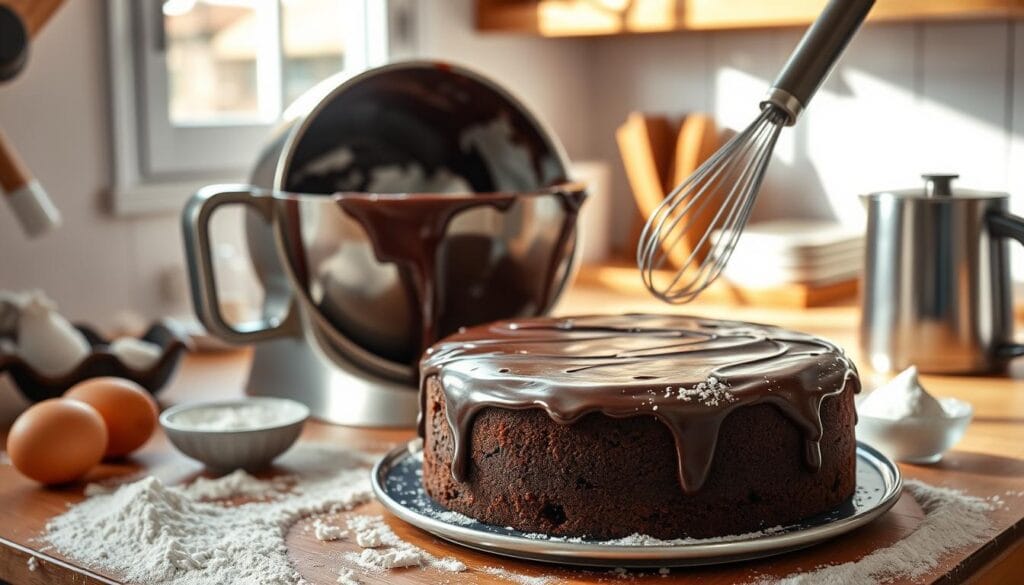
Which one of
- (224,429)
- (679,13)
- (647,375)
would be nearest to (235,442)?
(224,429)

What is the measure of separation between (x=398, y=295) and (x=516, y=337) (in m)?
0.23

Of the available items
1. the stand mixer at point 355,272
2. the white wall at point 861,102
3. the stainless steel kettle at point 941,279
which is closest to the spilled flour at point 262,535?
the stand mixer at point 355,272

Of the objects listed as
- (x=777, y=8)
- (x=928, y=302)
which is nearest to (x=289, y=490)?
(x=928, y=302)

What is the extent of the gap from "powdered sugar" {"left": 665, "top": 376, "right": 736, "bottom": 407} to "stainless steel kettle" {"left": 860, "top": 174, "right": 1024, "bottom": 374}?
56cm

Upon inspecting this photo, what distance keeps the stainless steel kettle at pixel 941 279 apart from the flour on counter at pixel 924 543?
14.9 inches

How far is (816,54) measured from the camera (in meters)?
0.78

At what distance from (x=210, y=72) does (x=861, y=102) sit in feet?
3.17

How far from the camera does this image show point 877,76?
69.5 inches

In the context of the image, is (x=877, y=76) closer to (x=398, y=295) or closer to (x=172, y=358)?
(x=398, y=295)

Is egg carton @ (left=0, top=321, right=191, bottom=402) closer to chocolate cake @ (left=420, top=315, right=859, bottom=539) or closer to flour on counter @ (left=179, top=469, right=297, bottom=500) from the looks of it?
flour on counter @ (left=179, top=469, right=297, bottom=500)

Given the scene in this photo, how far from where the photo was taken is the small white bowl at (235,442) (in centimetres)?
92

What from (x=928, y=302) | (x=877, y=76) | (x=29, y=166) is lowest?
(x=928, y=302)

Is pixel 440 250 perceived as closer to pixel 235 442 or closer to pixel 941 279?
pixel 235 442

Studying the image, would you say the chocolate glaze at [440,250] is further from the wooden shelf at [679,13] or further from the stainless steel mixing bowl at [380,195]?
the wooden shelf at [679,13]
